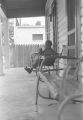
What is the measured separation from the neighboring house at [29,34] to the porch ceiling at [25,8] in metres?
16.4

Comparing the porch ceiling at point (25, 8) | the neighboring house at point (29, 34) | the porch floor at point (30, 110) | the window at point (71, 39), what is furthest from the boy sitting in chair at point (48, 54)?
the neighboring house at point (29, 34)

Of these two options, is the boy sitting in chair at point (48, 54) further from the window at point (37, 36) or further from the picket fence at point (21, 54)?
the window at point (37, 36)

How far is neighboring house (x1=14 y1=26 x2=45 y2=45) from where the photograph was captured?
93.8ft

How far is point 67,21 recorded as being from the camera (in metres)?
5.19

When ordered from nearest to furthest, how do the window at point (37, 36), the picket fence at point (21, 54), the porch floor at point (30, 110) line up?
the porch floor at point (30, 110)
the picket fence at point (21, 54)
the window at point (37, 36)

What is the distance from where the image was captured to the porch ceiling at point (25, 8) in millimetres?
10477

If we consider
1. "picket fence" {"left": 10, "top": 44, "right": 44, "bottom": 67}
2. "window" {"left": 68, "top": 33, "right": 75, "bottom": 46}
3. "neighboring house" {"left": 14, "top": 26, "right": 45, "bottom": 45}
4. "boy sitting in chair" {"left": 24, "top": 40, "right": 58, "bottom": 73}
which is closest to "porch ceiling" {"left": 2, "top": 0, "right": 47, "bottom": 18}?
"picket fence" {"left": 10, "top": 44, "right": 44, "bottom": 67}

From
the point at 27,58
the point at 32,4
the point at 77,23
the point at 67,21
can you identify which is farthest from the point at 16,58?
the point at 77,23

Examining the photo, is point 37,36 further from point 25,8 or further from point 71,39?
point 71,39

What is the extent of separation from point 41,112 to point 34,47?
1147 cm

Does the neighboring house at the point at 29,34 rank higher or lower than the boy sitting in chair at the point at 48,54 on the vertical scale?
higher

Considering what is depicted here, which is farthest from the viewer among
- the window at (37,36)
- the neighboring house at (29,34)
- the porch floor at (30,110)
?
the window at (37,36)

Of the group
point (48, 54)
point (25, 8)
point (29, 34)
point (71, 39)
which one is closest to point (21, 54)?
point (25, 8)

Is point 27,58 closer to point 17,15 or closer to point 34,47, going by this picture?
point 34,47
